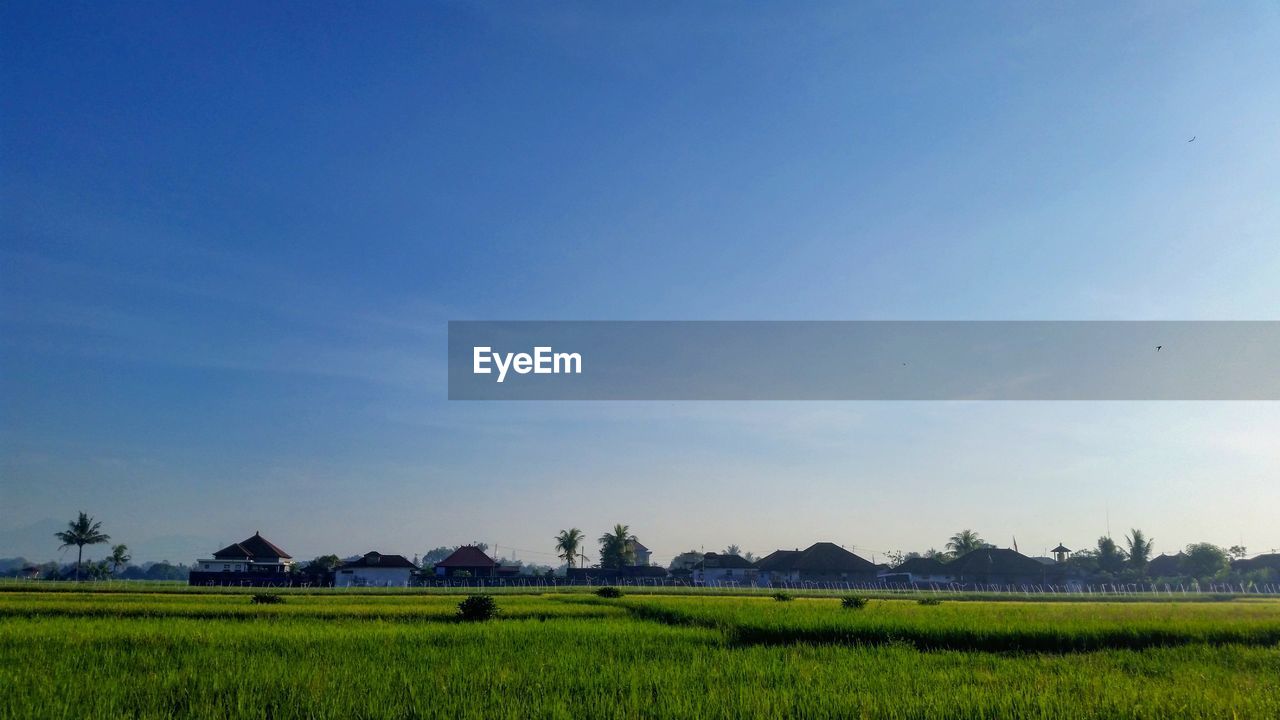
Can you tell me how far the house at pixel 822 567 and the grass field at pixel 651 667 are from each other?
53.9m

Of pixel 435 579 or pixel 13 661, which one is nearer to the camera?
pixel 13 661

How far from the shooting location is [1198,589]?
75625mm

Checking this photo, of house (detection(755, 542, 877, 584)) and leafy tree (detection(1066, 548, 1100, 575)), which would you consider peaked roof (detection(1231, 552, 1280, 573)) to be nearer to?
leafy tree (detection(1066, 548, 1100, 575))

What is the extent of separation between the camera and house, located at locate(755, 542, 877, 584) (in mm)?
73688

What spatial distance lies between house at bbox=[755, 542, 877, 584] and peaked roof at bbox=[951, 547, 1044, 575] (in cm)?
941

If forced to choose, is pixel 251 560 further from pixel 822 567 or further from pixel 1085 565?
pixel 1085 565

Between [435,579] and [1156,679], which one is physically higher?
[1156,679]

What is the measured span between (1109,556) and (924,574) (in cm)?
2579

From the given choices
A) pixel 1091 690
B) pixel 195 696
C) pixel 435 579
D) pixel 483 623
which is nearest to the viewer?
pixel 195 696

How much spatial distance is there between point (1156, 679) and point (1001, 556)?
7173 cm

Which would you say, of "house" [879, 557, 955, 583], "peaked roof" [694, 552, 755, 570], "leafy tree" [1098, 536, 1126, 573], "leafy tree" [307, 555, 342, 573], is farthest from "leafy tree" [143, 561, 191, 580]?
"leafy tree" [1098, 536, 1126, 573]

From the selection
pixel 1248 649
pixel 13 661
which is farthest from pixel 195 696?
pixel 1248 649

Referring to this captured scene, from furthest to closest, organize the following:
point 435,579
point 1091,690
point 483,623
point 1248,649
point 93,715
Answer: point 435,579
point 483,623
point 1248,649
point 1091,690
point 93,715

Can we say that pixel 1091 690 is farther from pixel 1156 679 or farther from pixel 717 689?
pixel 717 689
